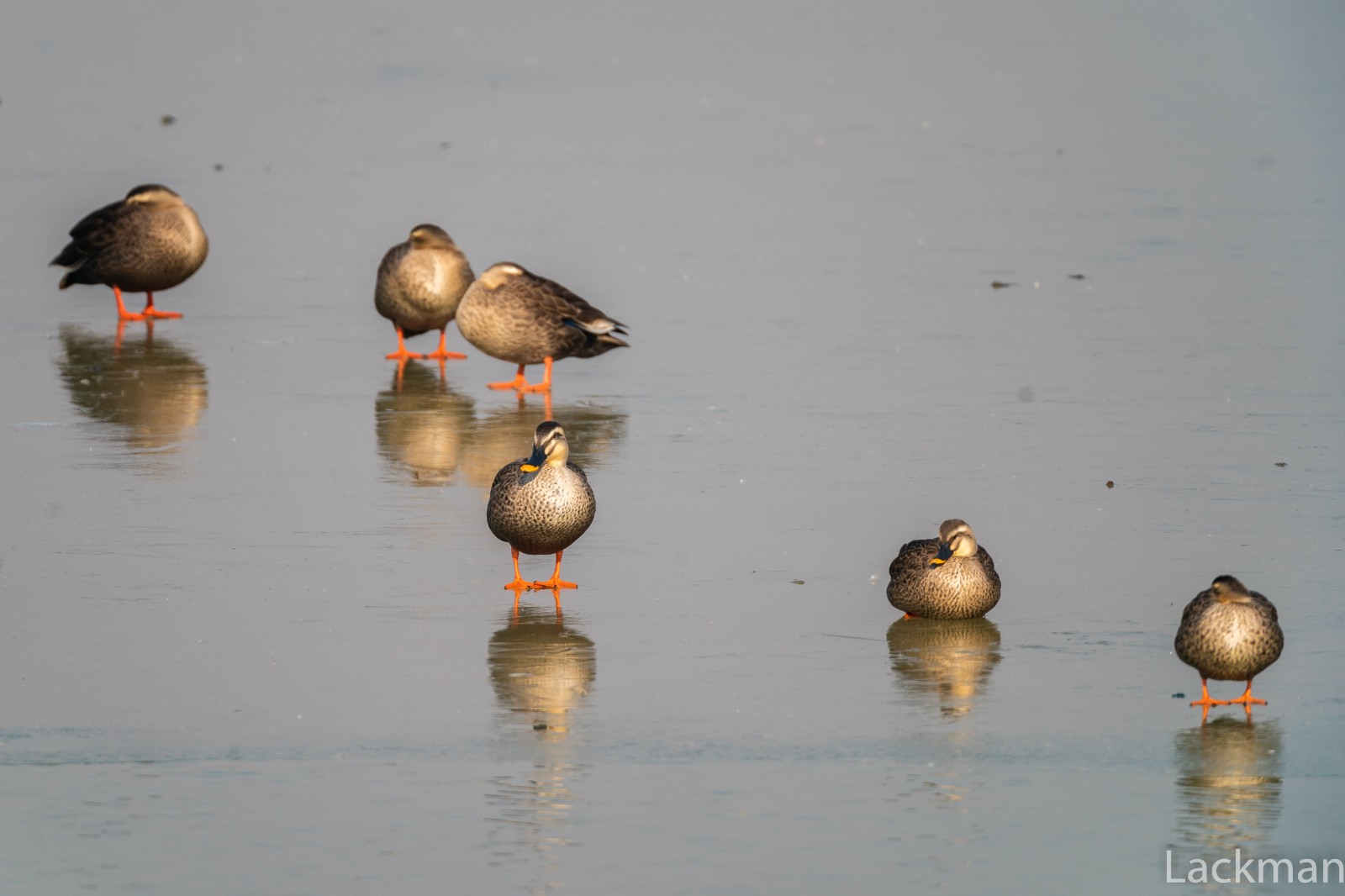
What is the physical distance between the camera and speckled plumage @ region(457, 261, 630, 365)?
1357 centimetres

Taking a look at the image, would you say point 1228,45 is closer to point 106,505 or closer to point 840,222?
point 840,222

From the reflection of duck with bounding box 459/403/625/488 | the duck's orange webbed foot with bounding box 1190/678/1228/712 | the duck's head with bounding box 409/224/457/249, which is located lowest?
the duck's orange webbed foot with bounding box 1190/678/1228/712

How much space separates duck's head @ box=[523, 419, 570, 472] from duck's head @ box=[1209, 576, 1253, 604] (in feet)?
9.43

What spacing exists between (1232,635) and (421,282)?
7.77 metres

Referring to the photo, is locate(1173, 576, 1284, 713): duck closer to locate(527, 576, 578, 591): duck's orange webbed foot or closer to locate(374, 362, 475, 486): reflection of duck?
locate(527, 576, 578, 591): duck's orange webbed foot

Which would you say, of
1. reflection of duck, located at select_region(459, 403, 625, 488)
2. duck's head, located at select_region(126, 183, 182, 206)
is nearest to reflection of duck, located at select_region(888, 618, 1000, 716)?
reflection of duck, located at select_region(459, 403, 625, 488)

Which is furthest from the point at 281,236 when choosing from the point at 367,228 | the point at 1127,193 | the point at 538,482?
the point at 538,482

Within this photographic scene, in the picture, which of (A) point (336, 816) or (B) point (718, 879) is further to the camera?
(A) point (336, 816)

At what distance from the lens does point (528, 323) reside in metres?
13.6

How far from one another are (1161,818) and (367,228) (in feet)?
41.1

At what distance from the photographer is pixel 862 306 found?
15297 mm

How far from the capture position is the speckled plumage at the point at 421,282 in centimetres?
1432

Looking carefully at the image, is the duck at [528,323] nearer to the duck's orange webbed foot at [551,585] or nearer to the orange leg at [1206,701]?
the duck's orange webbed foot at [551,585]

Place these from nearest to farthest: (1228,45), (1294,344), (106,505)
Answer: (106,505) < (1294,344) < (1228,45)
